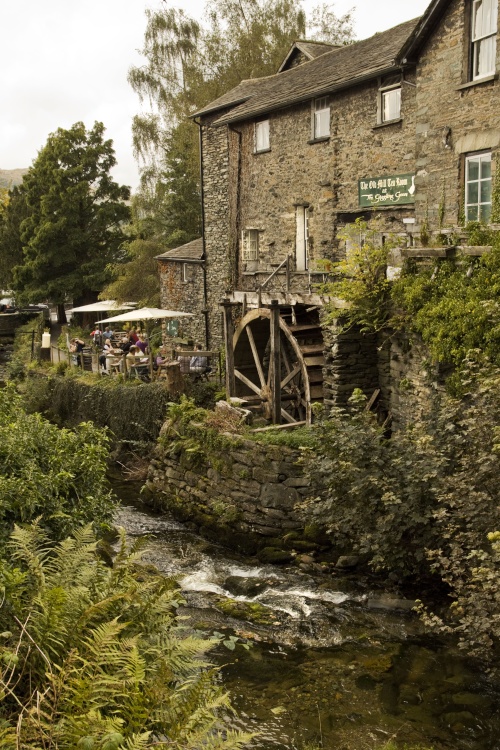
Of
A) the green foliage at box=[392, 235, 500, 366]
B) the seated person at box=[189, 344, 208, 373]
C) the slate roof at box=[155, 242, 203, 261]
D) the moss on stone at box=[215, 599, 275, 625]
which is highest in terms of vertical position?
the slate roof at box=[155, 242, 203, 261]

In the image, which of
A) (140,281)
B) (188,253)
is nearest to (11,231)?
(140,281)

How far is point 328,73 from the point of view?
19109 millimetres

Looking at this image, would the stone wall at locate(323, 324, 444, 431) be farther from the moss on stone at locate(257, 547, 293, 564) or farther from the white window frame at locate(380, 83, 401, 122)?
the white window frame at locate(380, 83, 401, 122)

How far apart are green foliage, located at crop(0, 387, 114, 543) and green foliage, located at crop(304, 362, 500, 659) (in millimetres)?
3208

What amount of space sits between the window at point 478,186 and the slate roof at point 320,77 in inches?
119

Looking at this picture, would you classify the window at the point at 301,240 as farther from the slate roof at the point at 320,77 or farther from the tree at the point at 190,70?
the tree at the point at 190,70

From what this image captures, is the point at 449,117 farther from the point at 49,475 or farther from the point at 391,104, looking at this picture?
the point at 49,475

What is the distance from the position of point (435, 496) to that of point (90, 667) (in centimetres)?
475

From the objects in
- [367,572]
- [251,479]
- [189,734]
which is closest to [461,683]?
[367,572]

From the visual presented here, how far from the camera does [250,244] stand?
22219mm

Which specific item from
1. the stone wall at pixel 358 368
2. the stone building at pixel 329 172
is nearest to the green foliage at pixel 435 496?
the stone building at pixel 329 172

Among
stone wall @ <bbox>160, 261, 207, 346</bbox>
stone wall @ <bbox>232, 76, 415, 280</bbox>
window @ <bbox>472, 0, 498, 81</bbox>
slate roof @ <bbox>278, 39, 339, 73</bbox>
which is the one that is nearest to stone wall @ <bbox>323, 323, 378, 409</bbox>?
stone wall @ <bbox>232, 76, 415, 280</bbox>

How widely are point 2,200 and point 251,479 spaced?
28.9m

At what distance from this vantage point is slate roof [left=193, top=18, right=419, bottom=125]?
17469mm
